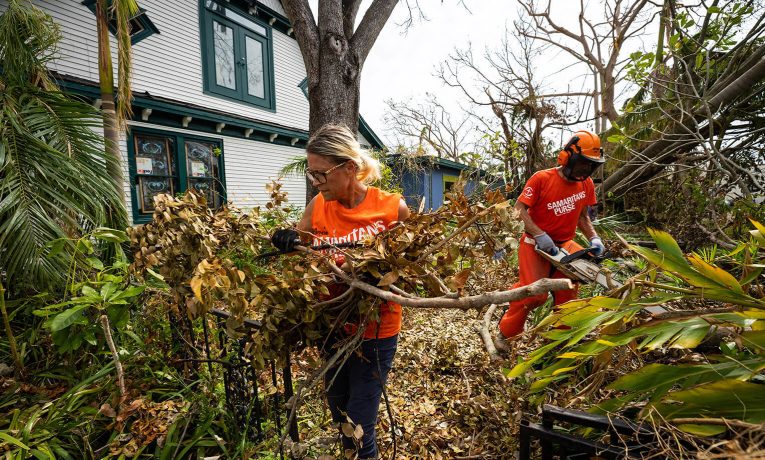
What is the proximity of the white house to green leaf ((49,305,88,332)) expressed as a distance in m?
4.31

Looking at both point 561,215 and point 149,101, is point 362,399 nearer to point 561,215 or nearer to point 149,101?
point 561,215

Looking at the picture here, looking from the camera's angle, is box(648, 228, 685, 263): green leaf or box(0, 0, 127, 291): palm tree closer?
box(648, 228, 685, 263): green leaf

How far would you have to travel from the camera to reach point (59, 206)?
10.7 ft

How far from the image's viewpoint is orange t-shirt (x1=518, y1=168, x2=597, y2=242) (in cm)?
320

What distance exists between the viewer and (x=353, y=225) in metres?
1.77

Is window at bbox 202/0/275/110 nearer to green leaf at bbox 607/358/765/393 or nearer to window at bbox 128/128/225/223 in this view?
window at bbox 128/128/225/223

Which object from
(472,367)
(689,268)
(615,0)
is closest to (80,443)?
(472,367)

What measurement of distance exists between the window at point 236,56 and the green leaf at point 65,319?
8.35 meters

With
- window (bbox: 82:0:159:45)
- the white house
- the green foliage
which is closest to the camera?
the green foliage

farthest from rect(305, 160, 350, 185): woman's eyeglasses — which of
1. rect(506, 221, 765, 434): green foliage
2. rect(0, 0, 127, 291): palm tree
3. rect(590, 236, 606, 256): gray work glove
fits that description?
rect(590, 236, 606, 256): gray work glove

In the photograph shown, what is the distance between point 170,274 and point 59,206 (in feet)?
7.59

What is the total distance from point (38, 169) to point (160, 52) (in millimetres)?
6272

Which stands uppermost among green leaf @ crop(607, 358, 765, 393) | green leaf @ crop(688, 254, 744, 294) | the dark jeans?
green leaf @ crop(688, 254, 744, 294)

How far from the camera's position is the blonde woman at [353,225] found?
1.69 metres
